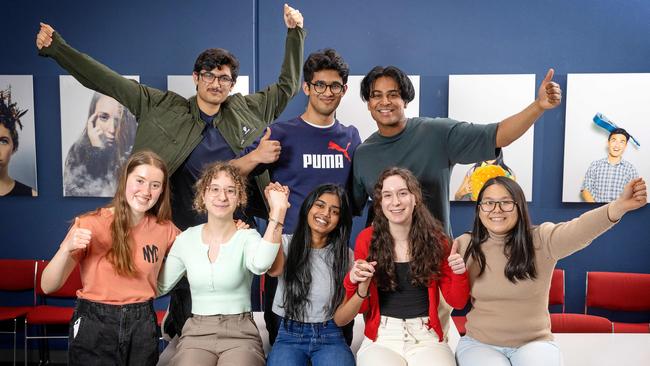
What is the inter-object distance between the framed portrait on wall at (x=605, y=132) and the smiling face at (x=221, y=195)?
11.0 feet

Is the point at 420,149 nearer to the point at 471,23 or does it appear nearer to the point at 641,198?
the point at 641,198

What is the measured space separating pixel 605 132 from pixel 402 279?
304 cm

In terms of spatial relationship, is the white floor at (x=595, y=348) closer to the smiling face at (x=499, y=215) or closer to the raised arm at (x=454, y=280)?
the raised arm at (x=454, y=280)

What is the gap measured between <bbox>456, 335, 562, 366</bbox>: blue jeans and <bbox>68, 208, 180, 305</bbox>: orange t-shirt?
1.57 metres

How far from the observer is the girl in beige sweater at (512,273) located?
2244mm

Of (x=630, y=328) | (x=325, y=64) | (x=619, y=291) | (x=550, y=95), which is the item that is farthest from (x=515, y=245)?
(x=619, y=291)

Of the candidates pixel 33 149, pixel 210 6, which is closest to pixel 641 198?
pixel 210 6

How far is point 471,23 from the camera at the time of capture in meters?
4.41

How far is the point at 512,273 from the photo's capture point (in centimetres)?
233

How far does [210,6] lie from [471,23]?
8.01 ft

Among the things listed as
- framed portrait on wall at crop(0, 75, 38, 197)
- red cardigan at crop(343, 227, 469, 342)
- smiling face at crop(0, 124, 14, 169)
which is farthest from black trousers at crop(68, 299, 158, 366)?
smiling face at crop(0, 124, 14, 169)

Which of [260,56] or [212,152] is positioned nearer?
[212,152]

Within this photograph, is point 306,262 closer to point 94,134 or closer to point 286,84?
point 286,84

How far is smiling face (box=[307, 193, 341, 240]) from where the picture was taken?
2.47m
